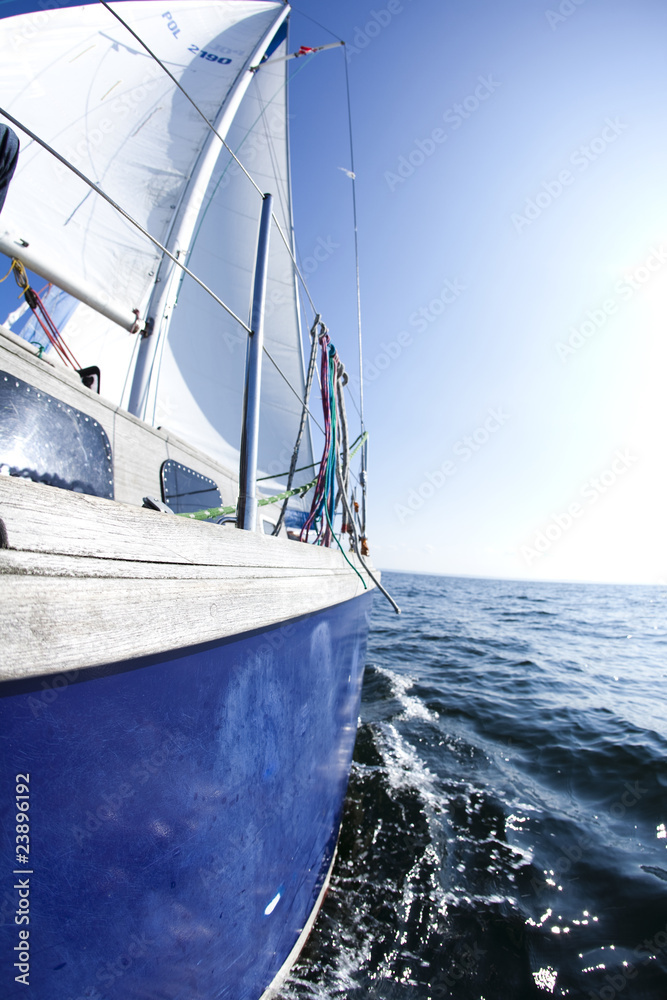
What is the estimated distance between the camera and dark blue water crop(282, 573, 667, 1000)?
1.82m

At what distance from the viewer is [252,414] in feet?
4.76

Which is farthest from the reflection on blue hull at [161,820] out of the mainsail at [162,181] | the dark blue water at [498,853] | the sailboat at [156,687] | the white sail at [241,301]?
the white sail at [241,301]

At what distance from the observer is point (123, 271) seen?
4.52 meters

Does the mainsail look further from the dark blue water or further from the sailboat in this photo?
the dark blue water

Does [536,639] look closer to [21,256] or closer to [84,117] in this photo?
[21,256]

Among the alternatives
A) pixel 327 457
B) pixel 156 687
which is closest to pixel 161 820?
pixel 156 687

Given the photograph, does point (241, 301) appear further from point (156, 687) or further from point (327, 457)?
point (156, 687)

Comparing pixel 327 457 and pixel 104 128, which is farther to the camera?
pixel 104 128

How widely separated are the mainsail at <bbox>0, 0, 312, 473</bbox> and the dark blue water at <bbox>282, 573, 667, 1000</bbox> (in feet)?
9.85

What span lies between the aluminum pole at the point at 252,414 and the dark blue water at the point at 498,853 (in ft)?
6.27

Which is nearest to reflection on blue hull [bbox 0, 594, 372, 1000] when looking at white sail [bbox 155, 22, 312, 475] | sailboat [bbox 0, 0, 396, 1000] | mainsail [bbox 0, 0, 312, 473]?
sailboat [bbox 0, 0, 396, 1000]

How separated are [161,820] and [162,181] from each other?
676 cm

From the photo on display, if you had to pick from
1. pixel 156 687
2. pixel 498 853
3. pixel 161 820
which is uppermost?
pixel 156 687

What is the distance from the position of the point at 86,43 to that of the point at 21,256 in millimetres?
4599
